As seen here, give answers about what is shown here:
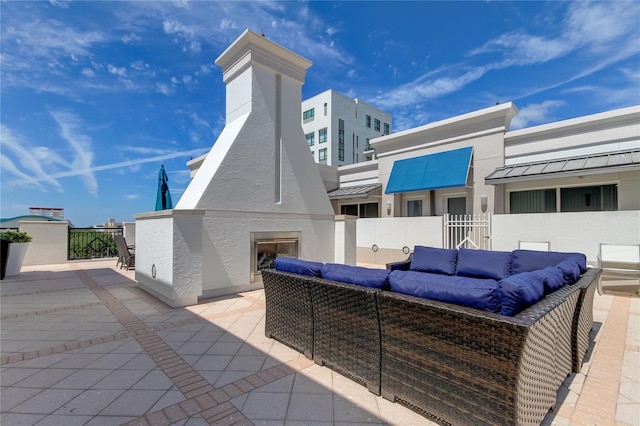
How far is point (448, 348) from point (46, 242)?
1548 cm

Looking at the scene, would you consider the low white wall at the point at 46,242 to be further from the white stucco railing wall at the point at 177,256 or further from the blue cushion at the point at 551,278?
the blue cushion at the point at 551,278

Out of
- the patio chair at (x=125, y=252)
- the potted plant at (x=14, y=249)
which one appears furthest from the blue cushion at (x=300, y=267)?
the potted plant at (x=14, y=249)

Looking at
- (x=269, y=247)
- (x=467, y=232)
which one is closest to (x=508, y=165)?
(x=467, y=232)

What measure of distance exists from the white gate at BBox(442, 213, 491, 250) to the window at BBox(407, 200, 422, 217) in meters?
2.74

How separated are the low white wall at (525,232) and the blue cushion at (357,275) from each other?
8059 millimetres

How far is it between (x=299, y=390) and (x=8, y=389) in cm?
307

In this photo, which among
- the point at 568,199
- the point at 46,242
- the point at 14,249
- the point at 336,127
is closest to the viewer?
the point at 14,249

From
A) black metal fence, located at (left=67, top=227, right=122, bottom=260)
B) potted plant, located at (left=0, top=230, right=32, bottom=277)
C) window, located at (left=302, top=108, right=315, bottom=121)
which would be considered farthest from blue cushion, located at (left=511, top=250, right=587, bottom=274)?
window, located at (left=302, top=108, right=315, bottom=121)

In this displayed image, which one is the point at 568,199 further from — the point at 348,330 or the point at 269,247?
the point at 348,330

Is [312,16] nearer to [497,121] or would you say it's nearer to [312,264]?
[497,121]

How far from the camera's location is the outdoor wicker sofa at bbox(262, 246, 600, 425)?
2031mm

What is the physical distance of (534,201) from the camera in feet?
34.6

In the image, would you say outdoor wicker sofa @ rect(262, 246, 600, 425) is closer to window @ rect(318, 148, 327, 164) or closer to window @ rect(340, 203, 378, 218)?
window @ rect(340, 203, 378, 218)

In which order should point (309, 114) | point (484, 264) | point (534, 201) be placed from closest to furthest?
point (484, 264), point (534, 201), point (309, 114)
